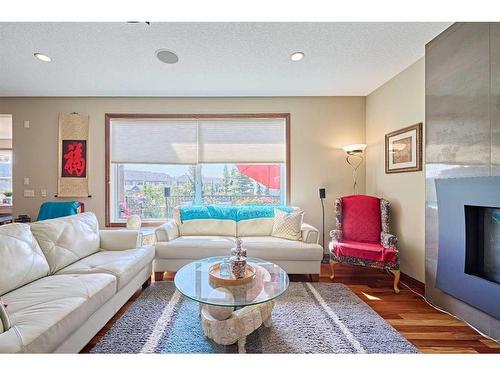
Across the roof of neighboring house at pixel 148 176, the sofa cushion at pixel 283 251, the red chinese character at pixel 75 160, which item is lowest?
the sofa cushion at pixel 283 251

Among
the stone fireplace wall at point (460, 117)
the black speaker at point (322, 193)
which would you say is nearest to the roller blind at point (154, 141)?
the black speaker at point (322, 193)

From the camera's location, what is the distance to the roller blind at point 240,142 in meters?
3.67

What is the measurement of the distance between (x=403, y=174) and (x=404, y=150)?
29cm

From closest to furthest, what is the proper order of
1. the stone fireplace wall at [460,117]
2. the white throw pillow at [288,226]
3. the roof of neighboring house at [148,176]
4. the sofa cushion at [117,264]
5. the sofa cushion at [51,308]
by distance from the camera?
1. the sofa cushion at [51,308]
2. the stone fireplace wall at [460,117]
3. the sofa cushion at [117,264]
4. the white throw pillow at [288,226]
5. the roof of neighboring house at [148,176]

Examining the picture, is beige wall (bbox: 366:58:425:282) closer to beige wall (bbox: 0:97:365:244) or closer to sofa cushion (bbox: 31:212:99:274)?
beige wall (bbox: 0:97:365:244)

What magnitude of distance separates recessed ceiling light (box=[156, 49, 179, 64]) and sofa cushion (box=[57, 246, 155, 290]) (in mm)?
2190

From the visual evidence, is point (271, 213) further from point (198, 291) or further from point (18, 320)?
point (18, 320)

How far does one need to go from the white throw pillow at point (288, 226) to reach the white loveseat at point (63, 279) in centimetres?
159

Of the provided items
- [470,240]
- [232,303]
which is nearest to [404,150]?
[470,240]

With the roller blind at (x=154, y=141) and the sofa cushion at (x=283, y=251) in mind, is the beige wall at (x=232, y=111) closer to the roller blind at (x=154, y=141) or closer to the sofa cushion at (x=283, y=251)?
the roller blind at (x=154, y=141)

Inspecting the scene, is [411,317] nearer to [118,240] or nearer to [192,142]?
[118,240]

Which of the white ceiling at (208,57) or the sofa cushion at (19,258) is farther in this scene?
the white ceiling at (208,57)
